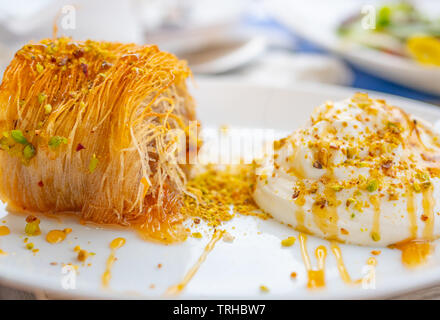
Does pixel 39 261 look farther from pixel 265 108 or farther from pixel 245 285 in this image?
pixel 265 108

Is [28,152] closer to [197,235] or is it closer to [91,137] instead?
[91,137]

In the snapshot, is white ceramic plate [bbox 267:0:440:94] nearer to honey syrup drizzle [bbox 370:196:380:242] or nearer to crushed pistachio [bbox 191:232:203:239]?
honey syrup drizzle [bbox 370:196:380:242]

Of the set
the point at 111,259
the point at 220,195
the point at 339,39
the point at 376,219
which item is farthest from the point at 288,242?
the point at 339,39

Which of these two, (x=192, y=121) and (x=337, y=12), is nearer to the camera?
(x=192, y=121)

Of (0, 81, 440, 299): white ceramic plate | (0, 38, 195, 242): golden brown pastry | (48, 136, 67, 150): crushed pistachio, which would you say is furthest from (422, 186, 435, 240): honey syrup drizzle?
(48, 136, 67, 150): crushed pistachio

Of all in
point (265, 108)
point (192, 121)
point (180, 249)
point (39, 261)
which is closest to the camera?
point (39, 261)
